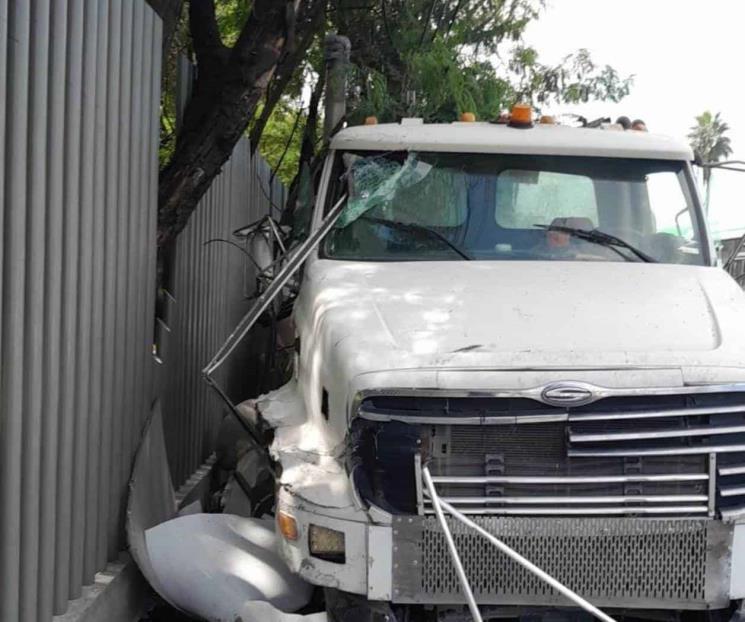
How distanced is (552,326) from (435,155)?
178cm

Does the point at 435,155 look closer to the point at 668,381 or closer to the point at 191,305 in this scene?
the point at 668,381

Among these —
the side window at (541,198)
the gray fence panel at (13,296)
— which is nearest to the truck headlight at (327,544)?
the gray fence panel at (13,296)

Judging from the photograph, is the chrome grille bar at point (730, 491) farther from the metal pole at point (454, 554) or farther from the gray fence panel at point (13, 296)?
the gray fence panel at point (13, 296)

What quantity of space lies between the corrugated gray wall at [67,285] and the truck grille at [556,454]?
4.11 feet

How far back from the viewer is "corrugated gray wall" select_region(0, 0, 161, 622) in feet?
10.7

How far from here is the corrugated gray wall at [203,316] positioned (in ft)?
21.8

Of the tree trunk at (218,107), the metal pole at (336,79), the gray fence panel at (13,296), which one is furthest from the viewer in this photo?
the metal pole at (336,79)

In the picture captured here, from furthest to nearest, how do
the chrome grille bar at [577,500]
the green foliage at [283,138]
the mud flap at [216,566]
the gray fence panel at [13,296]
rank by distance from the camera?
1. the green foliage at [283,138]
2. the mud flap at [216,566]
3. the chrome grille bar at [577,500]
4. the gray fence panel at [13,296]

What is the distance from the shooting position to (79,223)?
3979mm

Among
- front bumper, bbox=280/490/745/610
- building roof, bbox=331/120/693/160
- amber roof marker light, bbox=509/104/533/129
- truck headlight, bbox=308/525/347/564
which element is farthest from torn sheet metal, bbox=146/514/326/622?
amber roof marker light, bbox=509/104/533/129

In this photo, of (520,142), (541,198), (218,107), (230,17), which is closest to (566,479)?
(541,198)

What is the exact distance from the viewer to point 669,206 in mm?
5375

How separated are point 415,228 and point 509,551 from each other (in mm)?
2136

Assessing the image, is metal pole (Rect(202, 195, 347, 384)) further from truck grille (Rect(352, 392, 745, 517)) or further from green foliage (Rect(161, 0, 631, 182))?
green foliage (Rect(161, 0, 631, 182))
